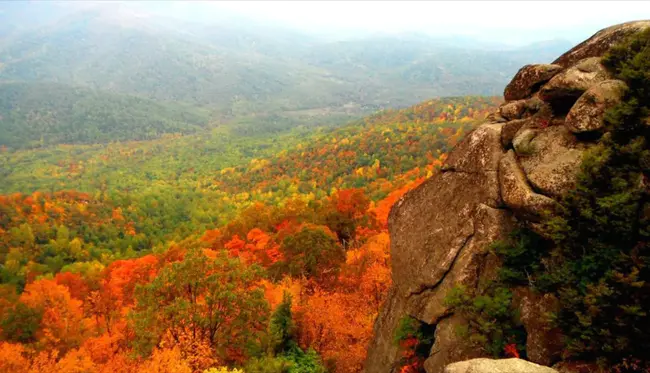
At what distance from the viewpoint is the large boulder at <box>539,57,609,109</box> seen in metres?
17.3

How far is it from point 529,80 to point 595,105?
779 centimetres

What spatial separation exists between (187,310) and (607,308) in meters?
25.2

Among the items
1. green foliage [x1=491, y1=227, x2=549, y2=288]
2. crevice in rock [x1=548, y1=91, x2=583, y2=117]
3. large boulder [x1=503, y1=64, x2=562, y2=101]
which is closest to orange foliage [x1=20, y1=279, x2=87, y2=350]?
green foliage [x1=491, y1=227, x2=549, y2=288]

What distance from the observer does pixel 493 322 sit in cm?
1631

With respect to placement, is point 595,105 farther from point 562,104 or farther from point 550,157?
point 562,104

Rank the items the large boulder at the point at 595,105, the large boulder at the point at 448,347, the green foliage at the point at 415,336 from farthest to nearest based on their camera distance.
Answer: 1. the green foliage at the point at 415,336
2. the large boulder at the point at 448,347
3. the large boulder at the point at 595,105

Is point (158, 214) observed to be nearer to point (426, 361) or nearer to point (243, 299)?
point (243, 299)

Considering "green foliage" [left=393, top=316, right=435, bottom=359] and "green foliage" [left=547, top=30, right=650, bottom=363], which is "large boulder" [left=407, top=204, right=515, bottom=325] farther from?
"green foliage" [left=547, top=30, right=650, bottom=363]

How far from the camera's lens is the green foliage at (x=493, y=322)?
16.2 metres

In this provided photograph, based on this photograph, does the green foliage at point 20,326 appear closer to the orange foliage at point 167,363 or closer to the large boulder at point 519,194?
the orange foliage at point 167,363

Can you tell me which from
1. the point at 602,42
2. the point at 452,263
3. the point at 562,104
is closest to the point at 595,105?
the point at 562,104

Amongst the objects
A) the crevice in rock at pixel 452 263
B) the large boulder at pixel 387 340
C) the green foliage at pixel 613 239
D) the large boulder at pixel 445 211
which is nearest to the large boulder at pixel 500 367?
the green foliage at pixel 613 239

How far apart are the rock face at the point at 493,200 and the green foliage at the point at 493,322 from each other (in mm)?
572

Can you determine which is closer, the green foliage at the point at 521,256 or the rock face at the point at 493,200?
the rock face at the point at 493,200
